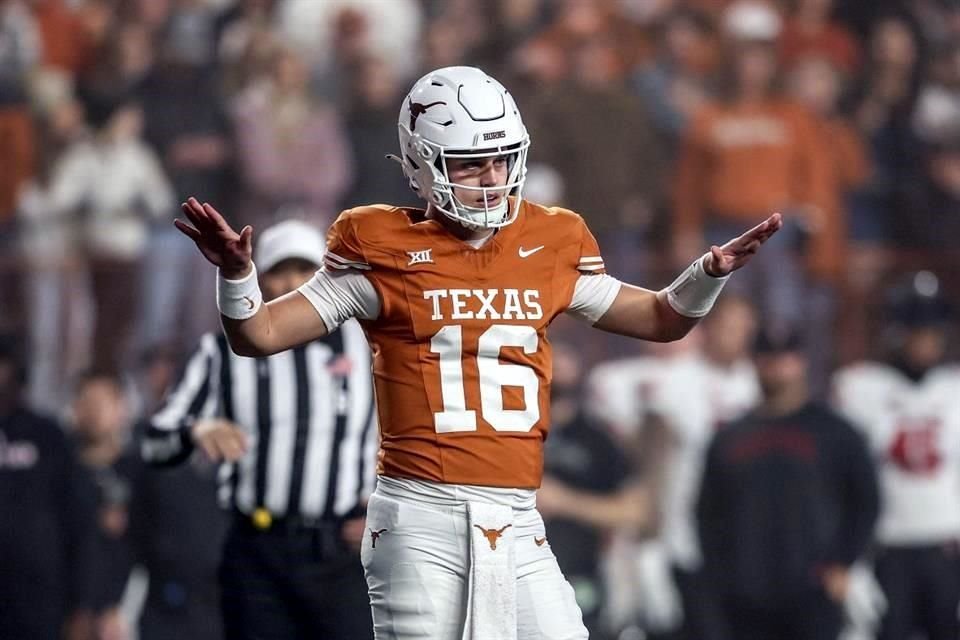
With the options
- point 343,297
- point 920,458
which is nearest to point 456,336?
point 343,297

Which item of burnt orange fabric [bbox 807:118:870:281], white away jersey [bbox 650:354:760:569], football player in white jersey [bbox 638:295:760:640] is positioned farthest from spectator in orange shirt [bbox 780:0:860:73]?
white away jersey [bbox 650:354:760:569]

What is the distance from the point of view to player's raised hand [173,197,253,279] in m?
3.30

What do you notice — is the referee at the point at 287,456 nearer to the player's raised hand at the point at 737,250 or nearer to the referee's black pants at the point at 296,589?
the referee's black pants at the point at 296,589

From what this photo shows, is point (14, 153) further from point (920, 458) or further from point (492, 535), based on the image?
point (492, 535)

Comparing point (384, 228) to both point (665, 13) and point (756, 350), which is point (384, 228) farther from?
point (665, 13)

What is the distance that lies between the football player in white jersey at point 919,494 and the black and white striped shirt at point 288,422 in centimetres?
329

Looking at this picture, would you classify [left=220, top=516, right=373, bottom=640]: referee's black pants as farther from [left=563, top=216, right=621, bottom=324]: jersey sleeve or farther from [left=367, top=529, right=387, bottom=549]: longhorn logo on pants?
[left=563, top=216, right=621, bottom=324]: jersey sleeve

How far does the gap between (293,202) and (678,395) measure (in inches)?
83.6

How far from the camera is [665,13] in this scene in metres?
9.44

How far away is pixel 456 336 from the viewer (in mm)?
3465

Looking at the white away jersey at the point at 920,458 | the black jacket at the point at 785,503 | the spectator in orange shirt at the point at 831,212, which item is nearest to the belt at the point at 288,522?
Answer: the black jacket at the point at 785,503

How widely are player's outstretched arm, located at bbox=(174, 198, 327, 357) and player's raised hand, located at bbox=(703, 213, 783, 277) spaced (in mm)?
788

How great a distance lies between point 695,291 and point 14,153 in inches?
227

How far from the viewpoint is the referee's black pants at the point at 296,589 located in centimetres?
455
